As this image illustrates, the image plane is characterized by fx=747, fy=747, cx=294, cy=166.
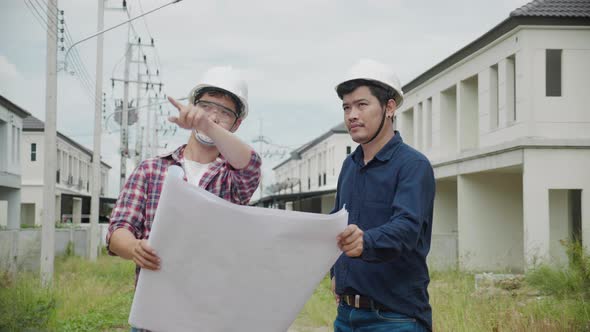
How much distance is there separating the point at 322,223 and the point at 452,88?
22.5m

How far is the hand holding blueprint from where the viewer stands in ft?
7.79

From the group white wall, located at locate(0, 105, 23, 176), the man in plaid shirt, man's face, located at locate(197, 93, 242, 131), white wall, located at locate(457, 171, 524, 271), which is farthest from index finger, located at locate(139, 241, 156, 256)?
white wall, located at locate(0, 105, 23, 176)

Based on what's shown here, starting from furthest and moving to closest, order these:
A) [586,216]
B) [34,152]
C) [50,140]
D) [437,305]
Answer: [34,152], [586,216], [50,140], [437,305]

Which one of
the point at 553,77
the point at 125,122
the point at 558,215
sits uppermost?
the point at 125,122

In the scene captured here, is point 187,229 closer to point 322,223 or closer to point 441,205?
point 322,223

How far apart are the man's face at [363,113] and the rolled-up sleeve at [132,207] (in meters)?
0.96

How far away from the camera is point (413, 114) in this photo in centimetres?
2911

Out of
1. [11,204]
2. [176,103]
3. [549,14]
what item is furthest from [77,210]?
[176,103]

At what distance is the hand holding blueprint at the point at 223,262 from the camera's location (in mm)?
2375

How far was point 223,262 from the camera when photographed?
7.95ft

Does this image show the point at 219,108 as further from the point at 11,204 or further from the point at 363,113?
the point at 11,204

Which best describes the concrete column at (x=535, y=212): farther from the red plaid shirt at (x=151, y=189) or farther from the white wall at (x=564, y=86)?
the red plaid shirt at (x=151, y=189)

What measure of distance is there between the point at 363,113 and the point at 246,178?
2.45 ft

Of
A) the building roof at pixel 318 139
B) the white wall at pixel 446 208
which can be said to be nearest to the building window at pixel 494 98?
the white wall at pixel 446 208
